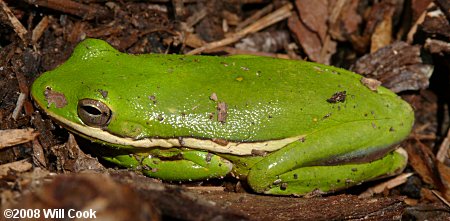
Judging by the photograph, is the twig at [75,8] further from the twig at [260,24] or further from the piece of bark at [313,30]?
A: the piece of bark at [313,30]

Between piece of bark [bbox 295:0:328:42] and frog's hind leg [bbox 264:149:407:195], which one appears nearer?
frog's hind leg [bbox 264:149:407:195]

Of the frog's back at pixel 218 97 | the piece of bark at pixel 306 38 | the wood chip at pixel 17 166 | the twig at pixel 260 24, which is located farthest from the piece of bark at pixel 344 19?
the wood chip at pixel 17 166

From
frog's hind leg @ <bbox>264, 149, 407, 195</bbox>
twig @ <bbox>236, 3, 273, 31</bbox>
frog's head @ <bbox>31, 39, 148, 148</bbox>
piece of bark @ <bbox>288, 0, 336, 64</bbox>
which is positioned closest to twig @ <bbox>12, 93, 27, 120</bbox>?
frog's head @ <bbox>31, 39, 148, 148</bbox>

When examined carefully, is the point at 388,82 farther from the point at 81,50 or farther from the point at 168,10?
the point at 81,50

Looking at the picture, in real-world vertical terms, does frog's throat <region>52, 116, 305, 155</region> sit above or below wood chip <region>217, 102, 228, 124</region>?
below

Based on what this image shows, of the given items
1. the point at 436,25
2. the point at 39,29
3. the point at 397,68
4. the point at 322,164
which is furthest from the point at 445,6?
the point at 39,29

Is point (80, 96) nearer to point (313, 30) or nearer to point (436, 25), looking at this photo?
point (313, 30)

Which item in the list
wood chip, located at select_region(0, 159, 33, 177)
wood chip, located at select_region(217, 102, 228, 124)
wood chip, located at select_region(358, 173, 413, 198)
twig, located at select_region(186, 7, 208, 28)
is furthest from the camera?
twig, located at select_region(186, 7, 208, 28)

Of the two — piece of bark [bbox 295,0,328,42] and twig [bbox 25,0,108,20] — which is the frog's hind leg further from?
twig [bbox 25,0,108,20]
